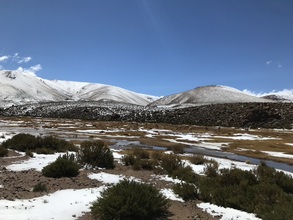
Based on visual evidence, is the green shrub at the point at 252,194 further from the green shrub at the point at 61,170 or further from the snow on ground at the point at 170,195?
the green shrub at the point at 61,170

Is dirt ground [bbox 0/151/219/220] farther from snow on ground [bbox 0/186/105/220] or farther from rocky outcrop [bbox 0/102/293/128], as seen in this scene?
rocky outcrop [bbox 0/102/293/128]

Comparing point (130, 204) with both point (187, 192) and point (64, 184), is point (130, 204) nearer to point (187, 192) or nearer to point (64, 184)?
point (187, 192)

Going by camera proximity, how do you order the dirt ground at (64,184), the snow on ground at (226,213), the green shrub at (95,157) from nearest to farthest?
the snow on ground at (226,213) < the dirt ground at (64,184) < the green shrub at (95,157)

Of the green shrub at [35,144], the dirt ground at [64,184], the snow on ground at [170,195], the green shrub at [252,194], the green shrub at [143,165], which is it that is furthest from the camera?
the green shrub at [35,144]

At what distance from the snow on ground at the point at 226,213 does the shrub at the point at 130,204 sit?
4.35 feet

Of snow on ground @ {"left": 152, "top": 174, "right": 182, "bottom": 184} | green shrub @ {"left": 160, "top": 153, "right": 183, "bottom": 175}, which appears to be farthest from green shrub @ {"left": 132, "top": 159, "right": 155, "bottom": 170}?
snow on ground @ {"left": 152, "top": 174, "right": 182, "bottom": 184}

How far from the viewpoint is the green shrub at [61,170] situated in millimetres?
14992

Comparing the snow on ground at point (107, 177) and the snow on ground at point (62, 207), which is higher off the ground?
the snow on ground at point (107, 177)

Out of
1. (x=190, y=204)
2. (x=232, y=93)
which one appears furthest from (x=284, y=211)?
(x=232, y=93)

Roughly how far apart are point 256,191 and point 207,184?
2005 mm

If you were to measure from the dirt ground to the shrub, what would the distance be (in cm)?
39

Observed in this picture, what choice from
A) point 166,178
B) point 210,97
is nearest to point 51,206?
point 166,178

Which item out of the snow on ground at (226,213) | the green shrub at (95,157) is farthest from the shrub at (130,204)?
the green shrub at (95,157)

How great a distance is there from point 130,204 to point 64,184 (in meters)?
4.85
